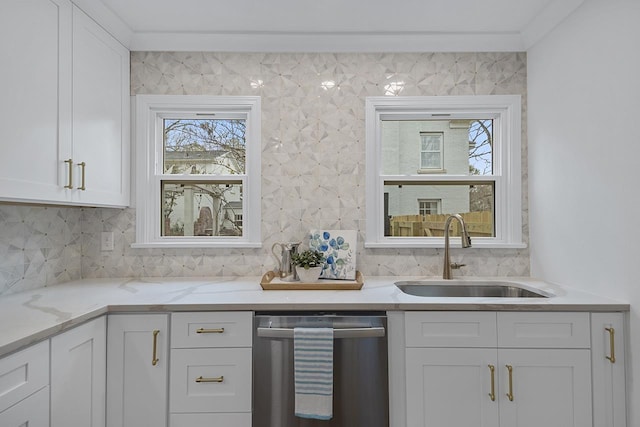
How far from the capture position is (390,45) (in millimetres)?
2283

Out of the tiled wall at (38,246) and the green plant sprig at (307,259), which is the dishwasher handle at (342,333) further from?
the tiled wall at (38,246)

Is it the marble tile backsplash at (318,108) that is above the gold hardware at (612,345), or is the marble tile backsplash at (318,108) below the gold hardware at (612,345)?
above

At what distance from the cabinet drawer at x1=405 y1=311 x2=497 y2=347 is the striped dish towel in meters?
0.39

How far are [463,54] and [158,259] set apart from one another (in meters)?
2.34

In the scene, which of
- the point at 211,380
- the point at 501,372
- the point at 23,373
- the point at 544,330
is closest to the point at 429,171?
the point at 544,330

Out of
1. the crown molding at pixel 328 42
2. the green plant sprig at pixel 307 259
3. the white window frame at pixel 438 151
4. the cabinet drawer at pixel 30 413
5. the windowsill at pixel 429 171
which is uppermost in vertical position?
the crown molding at pixel 328 42

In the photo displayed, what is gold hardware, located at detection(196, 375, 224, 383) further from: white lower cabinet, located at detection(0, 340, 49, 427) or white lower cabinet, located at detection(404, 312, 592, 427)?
white lower cabinet, located at detection(404, 312, 592, 427)

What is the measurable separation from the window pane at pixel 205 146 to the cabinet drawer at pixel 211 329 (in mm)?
1065

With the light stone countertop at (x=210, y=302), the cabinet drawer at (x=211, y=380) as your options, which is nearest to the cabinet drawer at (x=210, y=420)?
the cabinet drawer at (x=211, y=380)

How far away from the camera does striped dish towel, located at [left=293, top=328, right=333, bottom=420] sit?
5.22ft

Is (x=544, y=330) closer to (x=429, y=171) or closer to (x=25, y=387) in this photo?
(x=429, y=171)

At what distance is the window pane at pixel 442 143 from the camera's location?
2.42 metres


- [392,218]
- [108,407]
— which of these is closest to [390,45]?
[392,218]

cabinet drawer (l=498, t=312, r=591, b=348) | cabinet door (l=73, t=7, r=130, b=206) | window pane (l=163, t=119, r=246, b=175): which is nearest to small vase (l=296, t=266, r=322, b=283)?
window pane (l=163, t=119, r=246, b=175)
